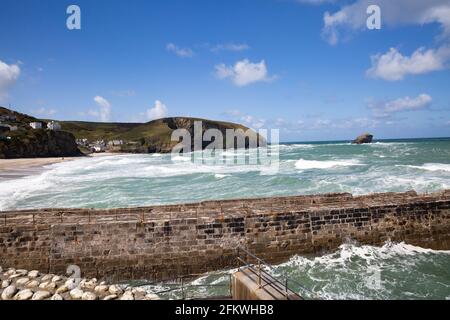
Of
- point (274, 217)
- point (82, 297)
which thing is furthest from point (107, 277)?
point (274, 217)

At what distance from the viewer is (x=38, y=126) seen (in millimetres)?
99438

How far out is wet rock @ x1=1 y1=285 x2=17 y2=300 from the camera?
24.2 ft

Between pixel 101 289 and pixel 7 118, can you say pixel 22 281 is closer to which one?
pixel 101 289

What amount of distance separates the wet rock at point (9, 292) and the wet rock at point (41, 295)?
555 mm

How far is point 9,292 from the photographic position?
7520mm

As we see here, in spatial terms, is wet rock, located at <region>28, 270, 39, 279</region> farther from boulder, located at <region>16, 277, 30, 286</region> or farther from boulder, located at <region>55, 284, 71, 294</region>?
boulder, located at <region>55, 284, 71, 294</region>

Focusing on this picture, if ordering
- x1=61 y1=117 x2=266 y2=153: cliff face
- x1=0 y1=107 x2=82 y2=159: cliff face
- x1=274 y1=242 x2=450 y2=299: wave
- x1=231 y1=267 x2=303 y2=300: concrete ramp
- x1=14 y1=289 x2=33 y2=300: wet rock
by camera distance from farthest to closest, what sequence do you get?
x1=61 y1=117 x2=266 y2=153: cliff face, x1=0 y1=107 x2=82 y2=159: cliff face, x1=274 y1=242 x2=450 y2=299: wave, x1=14 y1=289 x2=33 y2=300: wet rock, x1=231 y1=267 x2=303 y2=300: concrete ramp

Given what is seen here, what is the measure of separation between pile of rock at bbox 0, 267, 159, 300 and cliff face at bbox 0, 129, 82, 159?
67970 mm

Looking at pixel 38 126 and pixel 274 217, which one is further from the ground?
pixel 38 126

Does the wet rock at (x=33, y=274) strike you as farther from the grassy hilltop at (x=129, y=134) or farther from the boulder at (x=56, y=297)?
the grassy hilltop at (x=129, y=134)

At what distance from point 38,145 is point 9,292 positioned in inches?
3137

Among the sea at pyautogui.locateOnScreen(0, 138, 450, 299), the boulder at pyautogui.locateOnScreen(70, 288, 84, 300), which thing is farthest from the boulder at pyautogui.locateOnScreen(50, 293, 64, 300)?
the sea at pyautogui.locateOnScreen(0, 138, 450, 299)
